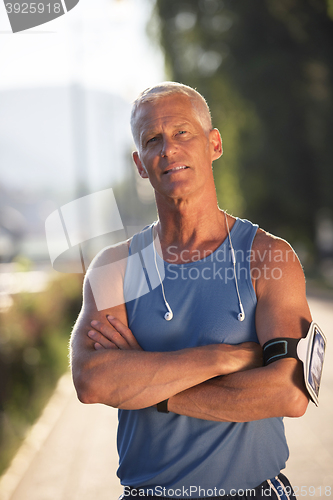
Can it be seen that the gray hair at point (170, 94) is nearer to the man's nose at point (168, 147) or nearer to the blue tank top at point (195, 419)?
the man's nose at point (168, 147)

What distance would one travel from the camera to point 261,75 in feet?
57.9

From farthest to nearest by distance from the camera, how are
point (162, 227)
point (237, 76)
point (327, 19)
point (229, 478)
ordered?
point (237, 76), point (327, 19), point (162, 227), point (229, 478)

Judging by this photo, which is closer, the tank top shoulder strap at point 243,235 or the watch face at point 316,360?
the watch face at point 316,360

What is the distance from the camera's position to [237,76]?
17656mm

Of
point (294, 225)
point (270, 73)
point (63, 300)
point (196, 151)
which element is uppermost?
point (196, 151)

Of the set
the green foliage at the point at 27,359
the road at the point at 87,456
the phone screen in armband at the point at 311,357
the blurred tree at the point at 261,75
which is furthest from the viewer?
the blurred tree at the point at 261,75

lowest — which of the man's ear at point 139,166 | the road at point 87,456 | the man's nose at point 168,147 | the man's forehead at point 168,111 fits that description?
the road at point 87,456

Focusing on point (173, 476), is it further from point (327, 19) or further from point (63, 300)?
point (327, 19)

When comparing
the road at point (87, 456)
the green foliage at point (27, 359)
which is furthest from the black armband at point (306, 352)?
the green foliage at point (27, 359)

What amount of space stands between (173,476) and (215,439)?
217 mm

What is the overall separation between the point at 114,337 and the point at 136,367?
0.20 m

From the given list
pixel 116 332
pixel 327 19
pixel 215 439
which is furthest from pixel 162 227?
pixel 327 19

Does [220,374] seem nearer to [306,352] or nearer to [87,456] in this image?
[306,352]

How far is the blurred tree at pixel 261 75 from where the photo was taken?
54.8 ft
